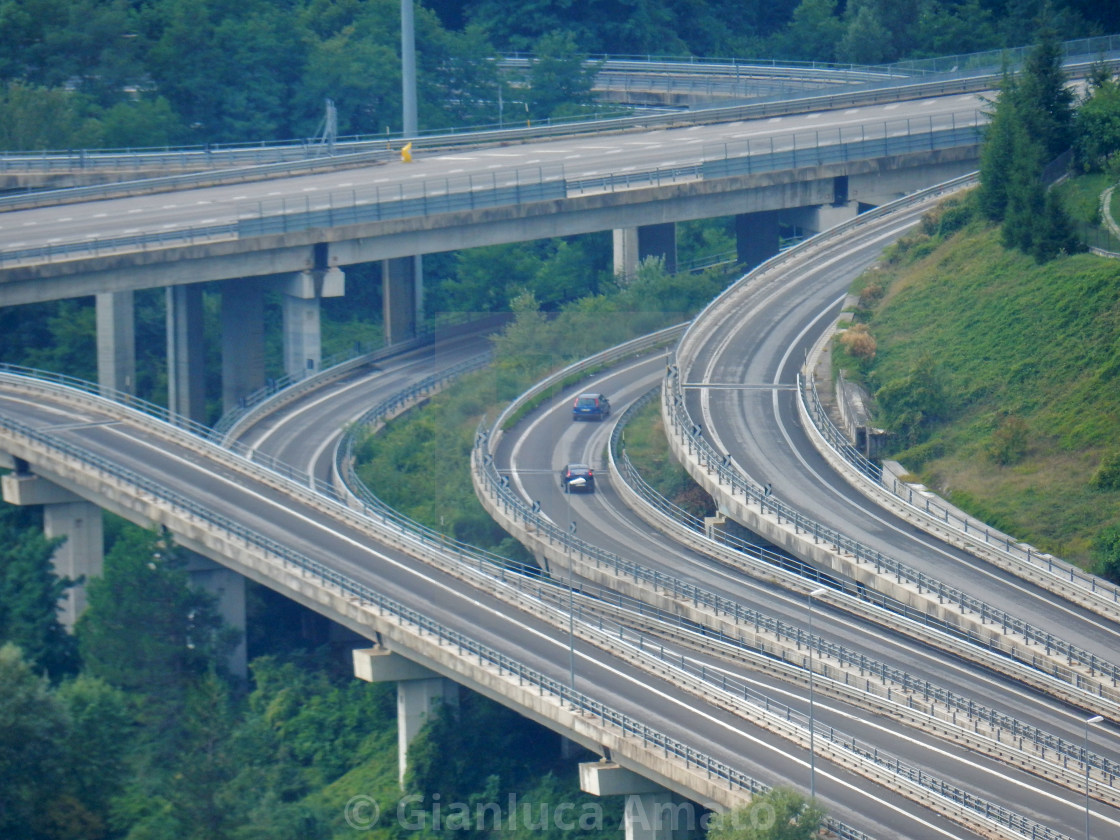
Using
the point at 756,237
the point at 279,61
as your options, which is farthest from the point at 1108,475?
the point at 279,61

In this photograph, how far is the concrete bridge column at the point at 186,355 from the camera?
83812 millimetres

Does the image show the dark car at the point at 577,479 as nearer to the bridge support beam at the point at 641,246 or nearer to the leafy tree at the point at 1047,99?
the leafy tree at the point at 1047,99

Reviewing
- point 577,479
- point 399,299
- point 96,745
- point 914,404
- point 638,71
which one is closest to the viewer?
point 96,745

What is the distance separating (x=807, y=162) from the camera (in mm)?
88875

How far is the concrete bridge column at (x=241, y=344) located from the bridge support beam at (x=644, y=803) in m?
41.5

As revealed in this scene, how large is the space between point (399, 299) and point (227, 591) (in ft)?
94.2

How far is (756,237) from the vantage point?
308ft

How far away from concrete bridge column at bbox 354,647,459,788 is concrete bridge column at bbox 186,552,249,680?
376 inches

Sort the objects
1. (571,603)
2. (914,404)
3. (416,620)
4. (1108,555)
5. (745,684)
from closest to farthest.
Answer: (571,603) → (745,684) → (1108,555) → (416,620) → (914,404)

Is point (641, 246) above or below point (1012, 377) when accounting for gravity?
above

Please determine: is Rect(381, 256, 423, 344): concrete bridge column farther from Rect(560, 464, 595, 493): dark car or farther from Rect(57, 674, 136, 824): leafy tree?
Rect(57, 674, 136, 824): leafy tree

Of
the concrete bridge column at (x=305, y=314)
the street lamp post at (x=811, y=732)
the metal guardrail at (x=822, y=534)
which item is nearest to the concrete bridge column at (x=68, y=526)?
the concrete bridge column at (x=305, y=314)

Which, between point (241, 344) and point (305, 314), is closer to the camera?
point (305, 314)

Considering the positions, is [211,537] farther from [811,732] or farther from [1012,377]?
[1012,377]
